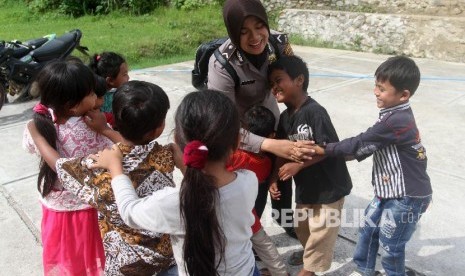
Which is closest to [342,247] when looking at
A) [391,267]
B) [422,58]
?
[391,267]

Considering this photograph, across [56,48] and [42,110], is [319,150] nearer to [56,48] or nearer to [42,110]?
[42,110]

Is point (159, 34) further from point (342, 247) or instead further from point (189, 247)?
point (189, 247)

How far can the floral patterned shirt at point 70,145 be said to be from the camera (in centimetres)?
177

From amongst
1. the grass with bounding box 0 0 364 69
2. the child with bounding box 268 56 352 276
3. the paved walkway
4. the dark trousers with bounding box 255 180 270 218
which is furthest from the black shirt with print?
the grass with bounding box 0 0 364 69

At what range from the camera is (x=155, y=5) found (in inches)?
505

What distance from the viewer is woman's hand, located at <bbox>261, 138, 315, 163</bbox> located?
75.1 inches

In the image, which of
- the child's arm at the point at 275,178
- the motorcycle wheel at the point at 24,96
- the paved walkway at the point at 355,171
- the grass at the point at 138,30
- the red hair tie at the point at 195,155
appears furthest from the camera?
the grass at the point at 138,30

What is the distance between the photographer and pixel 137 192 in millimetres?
1478

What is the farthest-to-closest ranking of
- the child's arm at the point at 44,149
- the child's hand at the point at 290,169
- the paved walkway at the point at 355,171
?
1. the paved walkway at the point at 355,171
2. the child's hand at the point at 290,169
3. the child's arm at the point at 44,149

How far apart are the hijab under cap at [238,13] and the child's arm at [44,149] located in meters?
0.95

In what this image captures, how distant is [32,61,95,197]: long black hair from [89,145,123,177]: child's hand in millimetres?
377

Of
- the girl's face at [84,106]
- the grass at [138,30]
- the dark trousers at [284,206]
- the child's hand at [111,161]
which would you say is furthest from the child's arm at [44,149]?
the grass at [138,30]

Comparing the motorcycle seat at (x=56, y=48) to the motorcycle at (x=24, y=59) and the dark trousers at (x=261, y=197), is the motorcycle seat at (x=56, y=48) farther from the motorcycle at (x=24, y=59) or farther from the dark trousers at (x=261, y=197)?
the dark trousers at (x=261, y=197)

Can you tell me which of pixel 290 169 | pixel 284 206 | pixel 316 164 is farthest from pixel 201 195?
pixel 284 206
